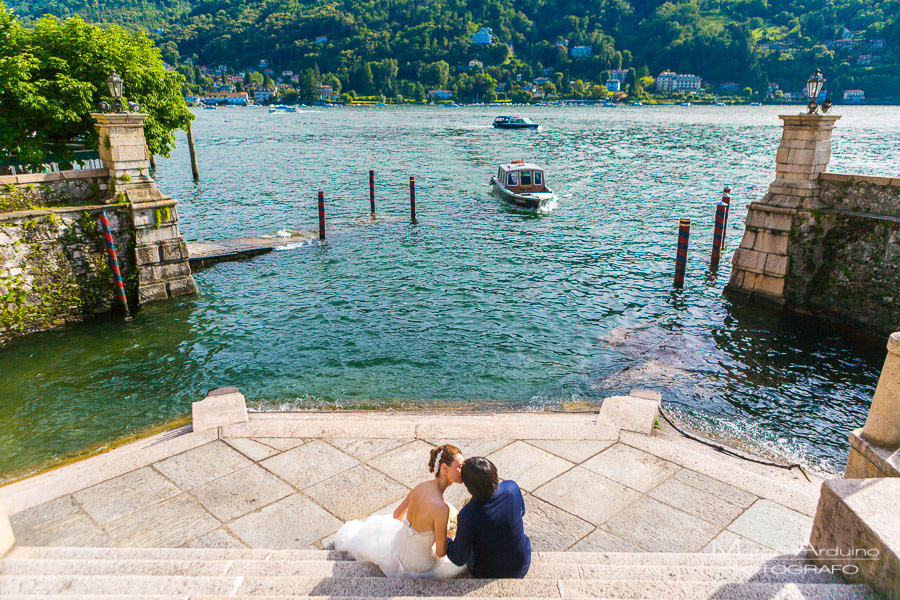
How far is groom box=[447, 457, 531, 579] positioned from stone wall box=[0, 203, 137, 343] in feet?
43.6

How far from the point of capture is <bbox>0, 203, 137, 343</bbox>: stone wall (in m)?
13.2

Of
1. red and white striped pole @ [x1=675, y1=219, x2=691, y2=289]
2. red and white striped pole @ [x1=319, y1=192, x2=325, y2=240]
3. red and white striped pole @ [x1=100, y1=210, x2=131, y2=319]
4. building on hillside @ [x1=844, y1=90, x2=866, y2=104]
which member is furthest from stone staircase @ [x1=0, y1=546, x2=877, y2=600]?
building on hillside @ [x1=844, y1=90, x2=866, y2=104]

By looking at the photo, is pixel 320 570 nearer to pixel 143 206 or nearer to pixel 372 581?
pixel 372 581

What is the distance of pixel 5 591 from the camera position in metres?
4.08

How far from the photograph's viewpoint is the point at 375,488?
22.2 feet

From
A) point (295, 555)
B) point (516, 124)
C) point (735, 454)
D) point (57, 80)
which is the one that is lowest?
point (735, 454)

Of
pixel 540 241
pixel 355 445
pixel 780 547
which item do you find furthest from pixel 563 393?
pixel 540 241

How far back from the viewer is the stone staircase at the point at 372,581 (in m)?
3.98

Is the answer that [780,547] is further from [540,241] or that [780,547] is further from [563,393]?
[540,241]

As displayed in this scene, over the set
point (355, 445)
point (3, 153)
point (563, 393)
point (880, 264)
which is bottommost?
point (563, 393)

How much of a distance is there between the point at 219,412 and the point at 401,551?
4.77 metres

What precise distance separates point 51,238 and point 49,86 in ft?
23.4

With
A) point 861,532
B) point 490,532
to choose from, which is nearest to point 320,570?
point 490,532

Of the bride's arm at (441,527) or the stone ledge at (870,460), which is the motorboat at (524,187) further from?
the bride's arm at (441,527)
